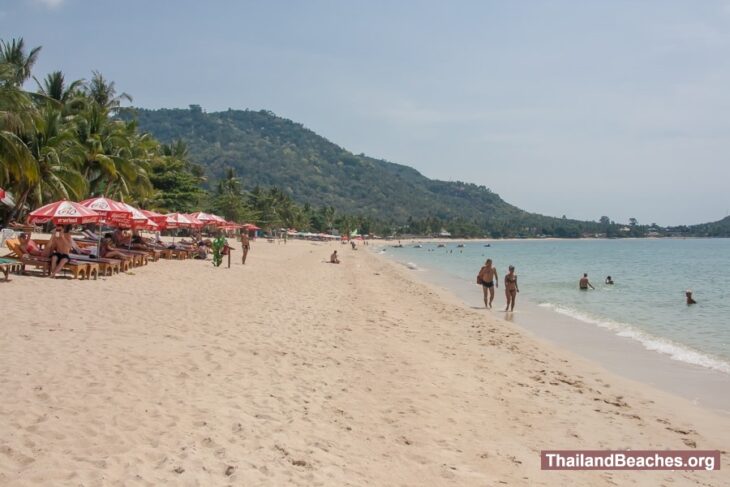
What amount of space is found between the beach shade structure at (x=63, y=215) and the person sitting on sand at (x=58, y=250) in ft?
1.11

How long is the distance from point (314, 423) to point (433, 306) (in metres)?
11.0

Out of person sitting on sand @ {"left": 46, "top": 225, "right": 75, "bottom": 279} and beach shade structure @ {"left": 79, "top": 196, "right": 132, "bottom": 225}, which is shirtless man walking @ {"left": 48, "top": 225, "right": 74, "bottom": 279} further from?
beach shade structure @ {"left": 79, "top": 196, "right": 132, "bottom": 225}

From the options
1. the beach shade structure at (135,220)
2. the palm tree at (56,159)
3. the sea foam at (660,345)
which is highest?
the palm tree at (56,159)

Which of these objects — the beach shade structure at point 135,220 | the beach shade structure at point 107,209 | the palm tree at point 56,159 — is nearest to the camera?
the beach shade structure at point 107,209

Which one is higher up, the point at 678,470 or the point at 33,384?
the point at 33,384

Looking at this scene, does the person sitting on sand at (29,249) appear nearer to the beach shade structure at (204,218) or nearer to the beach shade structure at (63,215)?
the beach shade structure at (63,215)

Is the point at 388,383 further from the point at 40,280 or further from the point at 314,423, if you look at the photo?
the point at 40,280

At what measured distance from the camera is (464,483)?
3.89 m

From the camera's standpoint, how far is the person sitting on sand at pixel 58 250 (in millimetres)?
12758

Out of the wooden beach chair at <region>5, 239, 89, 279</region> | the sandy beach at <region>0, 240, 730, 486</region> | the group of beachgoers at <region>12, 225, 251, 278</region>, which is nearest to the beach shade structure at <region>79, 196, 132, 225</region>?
the group of beachgoers at <region>12, 225, 251, 278</region>

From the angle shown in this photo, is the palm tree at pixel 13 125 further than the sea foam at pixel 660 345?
Yes

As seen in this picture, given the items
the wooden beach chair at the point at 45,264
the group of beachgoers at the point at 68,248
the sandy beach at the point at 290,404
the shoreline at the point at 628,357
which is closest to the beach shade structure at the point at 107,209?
the group of beachgoers at the point at 68,248

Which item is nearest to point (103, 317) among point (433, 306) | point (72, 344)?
point (72, 344)

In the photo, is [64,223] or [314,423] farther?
[64,223]
